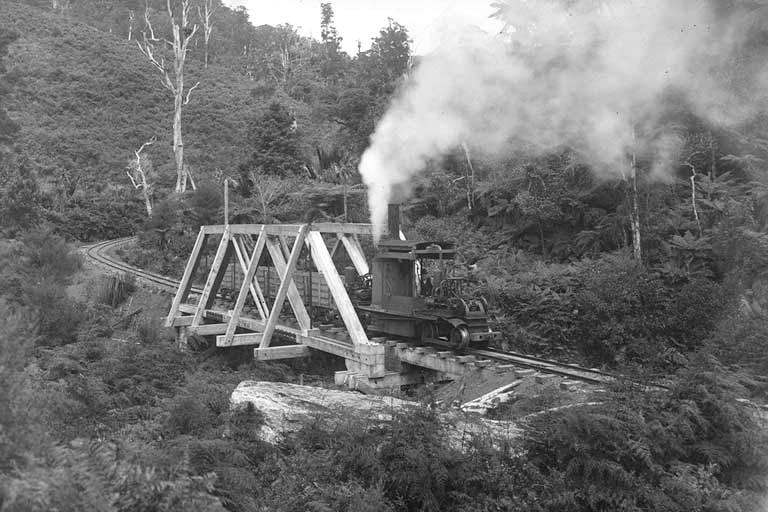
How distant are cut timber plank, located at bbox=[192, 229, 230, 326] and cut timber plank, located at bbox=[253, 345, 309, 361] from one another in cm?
401

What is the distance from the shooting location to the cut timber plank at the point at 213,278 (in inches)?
699

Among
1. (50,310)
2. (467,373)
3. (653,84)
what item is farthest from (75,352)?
(653,84)

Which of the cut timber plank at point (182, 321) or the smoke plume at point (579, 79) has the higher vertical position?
the smoke plume at point (579, 79)

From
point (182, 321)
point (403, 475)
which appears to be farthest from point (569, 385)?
point (182, 321)

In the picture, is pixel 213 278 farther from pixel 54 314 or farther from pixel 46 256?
pixel 46 256

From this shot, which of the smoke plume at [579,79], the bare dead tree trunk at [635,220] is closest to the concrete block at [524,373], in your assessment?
the smoke plume at [579,79]

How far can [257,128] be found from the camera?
39.2 m

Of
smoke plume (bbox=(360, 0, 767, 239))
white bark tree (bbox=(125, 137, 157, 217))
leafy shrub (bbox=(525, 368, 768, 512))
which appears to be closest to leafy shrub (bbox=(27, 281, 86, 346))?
smoke plume (bbox=(360, 0, 767, 239))

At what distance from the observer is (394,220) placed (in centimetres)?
1391

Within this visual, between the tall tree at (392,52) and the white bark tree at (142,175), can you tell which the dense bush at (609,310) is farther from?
the white bark tree at (142,175)

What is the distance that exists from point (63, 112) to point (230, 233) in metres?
48.6

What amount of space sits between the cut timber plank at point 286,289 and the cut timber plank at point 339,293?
0.36m

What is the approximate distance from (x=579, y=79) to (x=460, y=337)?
29.4ft

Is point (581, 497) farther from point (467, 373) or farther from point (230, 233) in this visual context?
point (230, 233)
